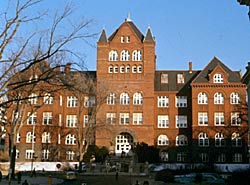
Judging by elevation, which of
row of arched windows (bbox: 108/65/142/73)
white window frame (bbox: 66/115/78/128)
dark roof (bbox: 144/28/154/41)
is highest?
dark roof (bbox: 144/28/154/41)

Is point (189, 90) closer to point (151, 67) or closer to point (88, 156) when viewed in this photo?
point (151, 67)

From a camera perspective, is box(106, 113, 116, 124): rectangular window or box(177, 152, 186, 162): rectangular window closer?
box(106, 113, 116, 124): rectangular window

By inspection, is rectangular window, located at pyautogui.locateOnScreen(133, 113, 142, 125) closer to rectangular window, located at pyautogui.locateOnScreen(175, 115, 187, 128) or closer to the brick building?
the brick building

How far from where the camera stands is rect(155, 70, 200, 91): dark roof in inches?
2569

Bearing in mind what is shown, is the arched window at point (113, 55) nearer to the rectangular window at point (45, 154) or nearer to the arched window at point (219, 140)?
the rectangular window at point (45, 154)

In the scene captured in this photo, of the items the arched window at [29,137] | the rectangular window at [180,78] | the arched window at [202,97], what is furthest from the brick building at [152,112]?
the rectangular window at [180,78]

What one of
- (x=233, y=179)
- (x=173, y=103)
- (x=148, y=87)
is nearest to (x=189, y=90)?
(x=173, y=103)

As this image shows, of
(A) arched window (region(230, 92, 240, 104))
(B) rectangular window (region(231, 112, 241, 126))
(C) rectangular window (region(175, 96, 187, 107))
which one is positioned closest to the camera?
(B) rectangular window (region(231, 112, 241, 126))

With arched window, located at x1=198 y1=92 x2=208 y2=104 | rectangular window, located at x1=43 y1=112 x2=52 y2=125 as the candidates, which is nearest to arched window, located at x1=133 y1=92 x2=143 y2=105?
arched window, located at x1=198 y1=92 x2=208 y2=104

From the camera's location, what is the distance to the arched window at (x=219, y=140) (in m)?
59.9

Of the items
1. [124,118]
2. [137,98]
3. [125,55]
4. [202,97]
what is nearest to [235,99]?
[202,97]

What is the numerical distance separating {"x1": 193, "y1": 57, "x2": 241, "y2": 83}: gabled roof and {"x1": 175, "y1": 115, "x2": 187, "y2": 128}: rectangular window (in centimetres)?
641

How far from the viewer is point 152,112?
198ft

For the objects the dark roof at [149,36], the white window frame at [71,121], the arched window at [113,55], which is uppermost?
the dark roof at [149,36]
